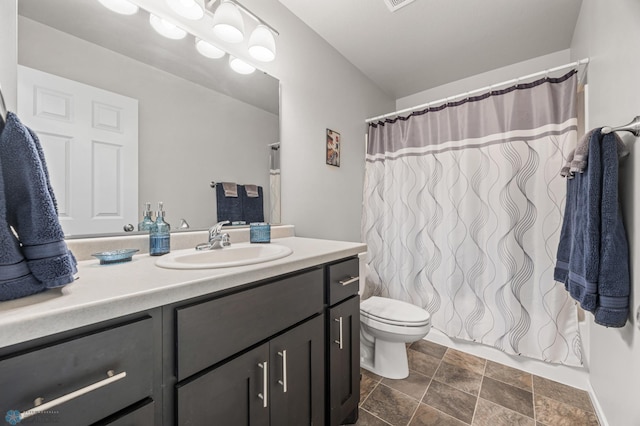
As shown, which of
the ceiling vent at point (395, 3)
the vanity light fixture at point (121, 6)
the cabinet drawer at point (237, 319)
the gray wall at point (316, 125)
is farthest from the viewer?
the gray wall at point (316, 125)

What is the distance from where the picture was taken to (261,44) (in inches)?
53.2

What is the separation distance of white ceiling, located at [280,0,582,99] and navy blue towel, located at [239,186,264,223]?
3.92 ft

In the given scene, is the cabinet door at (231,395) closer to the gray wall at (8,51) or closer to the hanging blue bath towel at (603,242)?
the gray wall at (8,51)

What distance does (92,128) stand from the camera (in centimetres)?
95

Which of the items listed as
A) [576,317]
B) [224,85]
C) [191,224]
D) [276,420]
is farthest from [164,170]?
[576,317]

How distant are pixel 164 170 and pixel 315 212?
3.20 ft

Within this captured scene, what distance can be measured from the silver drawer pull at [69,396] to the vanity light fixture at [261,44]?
57.4 inches

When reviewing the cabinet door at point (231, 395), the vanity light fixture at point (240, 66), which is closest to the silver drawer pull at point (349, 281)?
the cabinet door at point (231, 395)

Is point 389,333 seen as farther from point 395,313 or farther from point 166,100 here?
point 166,100

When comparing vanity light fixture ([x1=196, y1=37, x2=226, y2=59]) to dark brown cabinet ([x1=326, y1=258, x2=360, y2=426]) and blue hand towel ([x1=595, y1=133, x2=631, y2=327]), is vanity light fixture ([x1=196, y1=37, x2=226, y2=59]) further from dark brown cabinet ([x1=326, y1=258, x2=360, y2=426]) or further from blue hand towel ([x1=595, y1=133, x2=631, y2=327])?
blue hand towel ([x1=595, y1=133, x2=631, y2=327])

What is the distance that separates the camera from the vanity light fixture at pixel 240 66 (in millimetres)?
1393

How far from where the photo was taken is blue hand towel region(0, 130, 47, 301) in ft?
1.58

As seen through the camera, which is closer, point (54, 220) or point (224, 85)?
point (54, 220)

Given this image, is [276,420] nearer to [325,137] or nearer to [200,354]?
[200,354]
